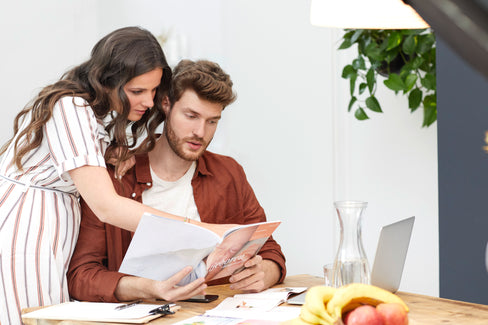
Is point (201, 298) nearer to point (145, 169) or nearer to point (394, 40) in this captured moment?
point (145, 169)

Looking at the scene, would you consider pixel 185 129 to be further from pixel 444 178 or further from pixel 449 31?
pixel 449 31

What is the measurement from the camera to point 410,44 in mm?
2354

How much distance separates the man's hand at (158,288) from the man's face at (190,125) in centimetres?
59

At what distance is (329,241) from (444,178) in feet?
4.52

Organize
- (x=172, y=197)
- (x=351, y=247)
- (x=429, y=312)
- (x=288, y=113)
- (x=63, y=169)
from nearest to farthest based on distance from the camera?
(x=351, y=247) → (x=429, y=312) → (x=63, y=169) → (x=172, y=197) → (x=288, y=113)

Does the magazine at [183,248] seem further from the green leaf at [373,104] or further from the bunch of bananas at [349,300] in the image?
the green leaf at [373,104]

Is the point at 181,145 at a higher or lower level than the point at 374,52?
lower

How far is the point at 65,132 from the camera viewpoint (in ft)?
5.37

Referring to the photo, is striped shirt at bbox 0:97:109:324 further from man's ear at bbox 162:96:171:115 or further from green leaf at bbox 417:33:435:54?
green leaf at bbox 417:33:435:54

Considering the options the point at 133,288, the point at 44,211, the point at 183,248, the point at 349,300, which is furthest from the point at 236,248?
the point at 349,300

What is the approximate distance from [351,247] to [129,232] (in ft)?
3.00

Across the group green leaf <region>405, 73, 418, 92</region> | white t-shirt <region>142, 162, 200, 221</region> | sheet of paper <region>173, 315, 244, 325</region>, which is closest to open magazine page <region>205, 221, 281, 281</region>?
sheet of paper <region>173, 315, 244, 325</region>

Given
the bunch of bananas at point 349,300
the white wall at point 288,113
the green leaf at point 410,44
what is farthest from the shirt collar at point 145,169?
the bunch of bananas at point 349,300

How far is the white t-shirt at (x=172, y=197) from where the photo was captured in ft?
6.59
